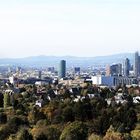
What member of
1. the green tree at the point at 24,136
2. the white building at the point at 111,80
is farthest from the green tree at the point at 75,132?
the white building at the point at 111,80

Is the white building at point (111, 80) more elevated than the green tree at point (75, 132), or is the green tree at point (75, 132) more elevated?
the green tree at point (75, 132)

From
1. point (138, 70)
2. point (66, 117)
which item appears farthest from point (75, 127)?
point (138, 70)

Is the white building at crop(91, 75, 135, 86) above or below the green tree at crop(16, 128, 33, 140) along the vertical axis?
below

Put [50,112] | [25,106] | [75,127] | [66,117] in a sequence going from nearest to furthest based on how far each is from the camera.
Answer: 1. [75,127]
2. [66,117]
3. [50,112]
4. [25,106]

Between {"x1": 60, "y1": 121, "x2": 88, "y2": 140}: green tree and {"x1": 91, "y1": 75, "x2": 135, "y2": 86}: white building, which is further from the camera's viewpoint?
{"x1": 91, "y1": 75, "x2": 135, "y2": 86}: white building

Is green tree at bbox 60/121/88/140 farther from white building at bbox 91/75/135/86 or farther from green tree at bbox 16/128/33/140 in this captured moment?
white building at bbox 91/75/135/86

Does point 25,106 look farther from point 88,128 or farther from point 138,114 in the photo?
point 88,128

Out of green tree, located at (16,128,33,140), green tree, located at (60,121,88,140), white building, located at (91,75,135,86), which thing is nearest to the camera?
green tree, located at (16,128,33,140)

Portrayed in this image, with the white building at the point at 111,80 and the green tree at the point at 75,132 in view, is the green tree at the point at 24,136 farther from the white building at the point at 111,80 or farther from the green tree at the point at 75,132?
the white building at the point at 111,80

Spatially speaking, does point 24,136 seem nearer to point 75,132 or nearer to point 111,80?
point 75,132

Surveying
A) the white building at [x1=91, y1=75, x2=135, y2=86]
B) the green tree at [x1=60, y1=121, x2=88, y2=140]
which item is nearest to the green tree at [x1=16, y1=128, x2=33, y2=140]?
the green tree at [x1=60, y1=121, x2=88, y2=140]

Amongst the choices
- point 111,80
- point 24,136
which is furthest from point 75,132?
point 111,80
